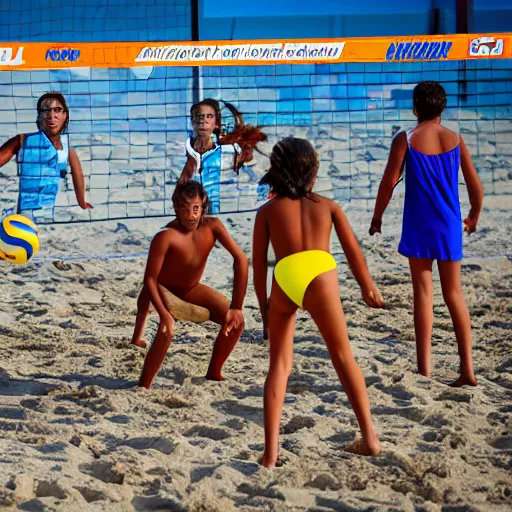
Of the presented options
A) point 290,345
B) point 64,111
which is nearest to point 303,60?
point 64,111

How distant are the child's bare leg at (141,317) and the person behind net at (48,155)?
7.03 ft

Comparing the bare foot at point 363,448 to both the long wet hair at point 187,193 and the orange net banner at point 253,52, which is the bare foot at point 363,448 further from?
the orange net banner at point 253,52

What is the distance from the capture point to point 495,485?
341 centimetres

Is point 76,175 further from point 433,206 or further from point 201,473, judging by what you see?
point 201,473

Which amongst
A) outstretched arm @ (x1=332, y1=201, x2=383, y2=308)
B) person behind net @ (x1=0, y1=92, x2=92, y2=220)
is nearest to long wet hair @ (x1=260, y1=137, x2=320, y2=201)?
outstretched arm @ (x1=332, y1=201, x2=383, y2=308)

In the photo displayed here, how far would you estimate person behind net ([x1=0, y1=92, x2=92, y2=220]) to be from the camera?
7.36 metres

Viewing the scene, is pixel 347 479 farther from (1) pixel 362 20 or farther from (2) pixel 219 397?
(1) pixel 362 20

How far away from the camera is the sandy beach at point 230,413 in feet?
10.9

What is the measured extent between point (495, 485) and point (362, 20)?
2047 centimetres

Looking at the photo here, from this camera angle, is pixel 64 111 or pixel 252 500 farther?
pixel 64 111

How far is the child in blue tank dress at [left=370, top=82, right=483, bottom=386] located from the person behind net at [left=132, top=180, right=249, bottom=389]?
2.55 ft

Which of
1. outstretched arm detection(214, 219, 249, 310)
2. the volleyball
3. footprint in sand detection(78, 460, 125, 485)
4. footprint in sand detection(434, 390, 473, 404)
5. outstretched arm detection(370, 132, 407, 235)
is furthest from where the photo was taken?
the volleyball

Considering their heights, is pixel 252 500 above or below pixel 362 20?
below

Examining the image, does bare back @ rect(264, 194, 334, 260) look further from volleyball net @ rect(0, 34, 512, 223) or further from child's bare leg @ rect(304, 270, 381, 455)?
volleyball net @ rect(0, 34, 512, 223)
